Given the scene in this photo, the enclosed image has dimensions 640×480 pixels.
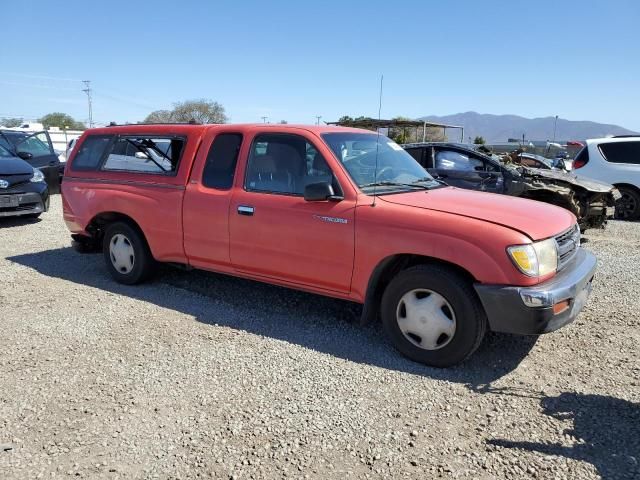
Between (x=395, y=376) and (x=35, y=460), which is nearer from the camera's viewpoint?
(x=35, y=460)

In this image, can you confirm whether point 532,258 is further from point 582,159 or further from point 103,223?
point 582,159

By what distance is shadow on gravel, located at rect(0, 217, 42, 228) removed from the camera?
373 inches

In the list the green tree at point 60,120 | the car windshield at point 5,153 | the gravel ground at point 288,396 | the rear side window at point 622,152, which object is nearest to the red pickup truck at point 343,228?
the gravel ground at point 288,396

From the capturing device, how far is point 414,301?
379cm

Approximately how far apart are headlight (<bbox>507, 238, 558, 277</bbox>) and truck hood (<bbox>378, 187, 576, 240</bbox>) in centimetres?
8

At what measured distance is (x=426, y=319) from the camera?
3736 millimetres

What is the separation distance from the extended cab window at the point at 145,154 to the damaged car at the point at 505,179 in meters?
4.80

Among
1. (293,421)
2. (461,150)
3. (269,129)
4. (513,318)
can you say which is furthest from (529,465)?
(461,150)

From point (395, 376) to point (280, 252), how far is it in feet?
4.77

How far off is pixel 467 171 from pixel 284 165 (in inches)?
204

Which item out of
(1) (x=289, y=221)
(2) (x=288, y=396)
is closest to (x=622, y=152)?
(1) (x=289, y=221)

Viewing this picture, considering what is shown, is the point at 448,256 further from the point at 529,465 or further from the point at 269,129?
the point at 269,129

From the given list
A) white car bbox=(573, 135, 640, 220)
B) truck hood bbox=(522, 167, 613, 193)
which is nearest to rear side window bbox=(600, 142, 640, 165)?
white car bbox=(573, 135, 640, 220)

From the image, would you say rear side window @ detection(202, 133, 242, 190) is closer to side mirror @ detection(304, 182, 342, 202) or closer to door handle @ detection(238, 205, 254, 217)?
door handle @ detection(238, 205, 254, 217)
